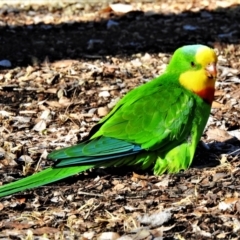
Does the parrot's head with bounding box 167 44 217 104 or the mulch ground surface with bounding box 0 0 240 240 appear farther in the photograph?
Result: the parrot's head with bounding box 167 44 217 104

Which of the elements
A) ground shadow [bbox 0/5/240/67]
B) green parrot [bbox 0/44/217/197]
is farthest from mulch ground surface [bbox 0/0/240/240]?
green parrot [bbox 0/44/217/197]

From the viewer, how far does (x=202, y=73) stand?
4.56 meters

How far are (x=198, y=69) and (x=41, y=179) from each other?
1.26 metres

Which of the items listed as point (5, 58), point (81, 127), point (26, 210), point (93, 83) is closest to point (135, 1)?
point (5, 58)


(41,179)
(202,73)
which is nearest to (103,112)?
(202,73)

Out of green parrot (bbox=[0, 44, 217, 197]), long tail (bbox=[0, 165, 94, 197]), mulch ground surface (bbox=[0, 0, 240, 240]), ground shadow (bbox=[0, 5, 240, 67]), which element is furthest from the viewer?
ground shadow (bbox=[0, 5, 240, 67])

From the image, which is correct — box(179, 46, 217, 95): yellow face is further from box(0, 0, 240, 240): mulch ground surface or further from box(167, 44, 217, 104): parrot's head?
box(0, 0, 240, 240): mulch ground surface

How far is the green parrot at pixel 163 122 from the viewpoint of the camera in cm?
448

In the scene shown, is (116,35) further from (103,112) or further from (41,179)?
(41,179)

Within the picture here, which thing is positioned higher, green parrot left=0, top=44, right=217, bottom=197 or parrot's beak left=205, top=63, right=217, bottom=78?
parrot's beak left=205, top=63, right=217, bottom=78

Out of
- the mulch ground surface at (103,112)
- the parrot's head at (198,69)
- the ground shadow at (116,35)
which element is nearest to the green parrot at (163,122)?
the parrot's head at (198,69)

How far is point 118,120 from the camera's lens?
455cm

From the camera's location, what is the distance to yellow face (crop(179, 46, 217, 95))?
4.55 meters

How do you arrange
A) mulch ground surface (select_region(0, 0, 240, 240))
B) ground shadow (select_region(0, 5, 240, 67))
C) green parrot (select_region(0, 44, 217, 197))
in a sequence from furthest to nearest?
ground shadow (select_region(0, 5, 240, 67)), green parrot (select_region(0, 44, 217, 197)), mulch ground surface (select_region(0, 0, 240, 240))
